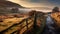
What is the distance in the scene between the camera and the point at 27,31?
4.91 meters

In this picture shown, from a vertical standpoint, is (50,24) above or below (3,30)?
below

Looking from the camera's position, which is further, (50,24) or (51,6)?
(50,24)

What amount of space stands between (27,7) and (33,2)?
0.51m

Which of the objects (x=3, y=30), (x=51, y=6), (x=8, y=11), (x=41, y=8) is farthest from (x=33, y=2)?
(x=3, y=30)

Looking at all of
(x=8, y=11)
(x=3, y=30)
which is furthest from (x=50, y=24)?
(x=3, y=30)

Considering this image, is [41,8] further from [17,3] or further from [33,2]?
[17,3]

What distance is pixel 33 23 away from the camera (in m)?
5.51

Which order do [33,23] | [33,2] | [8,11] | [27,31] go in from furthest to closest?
[33,2] < [8,11] < [33,23] < [27,31]

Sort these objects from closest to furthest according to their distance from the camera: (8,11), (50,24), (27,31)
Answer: (27,31) < (8,11) < (50,24)

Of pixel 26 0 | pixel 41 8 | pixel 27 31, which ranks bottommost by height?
Result: pixel 27 31

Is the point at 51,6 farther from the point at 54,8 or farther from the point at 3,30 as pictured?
the point at 3,30

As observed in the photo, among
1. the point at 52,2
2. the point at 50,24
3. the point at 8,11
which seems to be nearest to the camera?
the point at 8,11

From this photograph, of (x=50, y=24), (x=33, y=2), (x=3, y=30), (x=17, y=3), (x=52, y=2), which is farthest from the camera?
(x=50, y=24)

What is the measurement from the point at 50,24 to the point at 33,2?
2.56 metres
